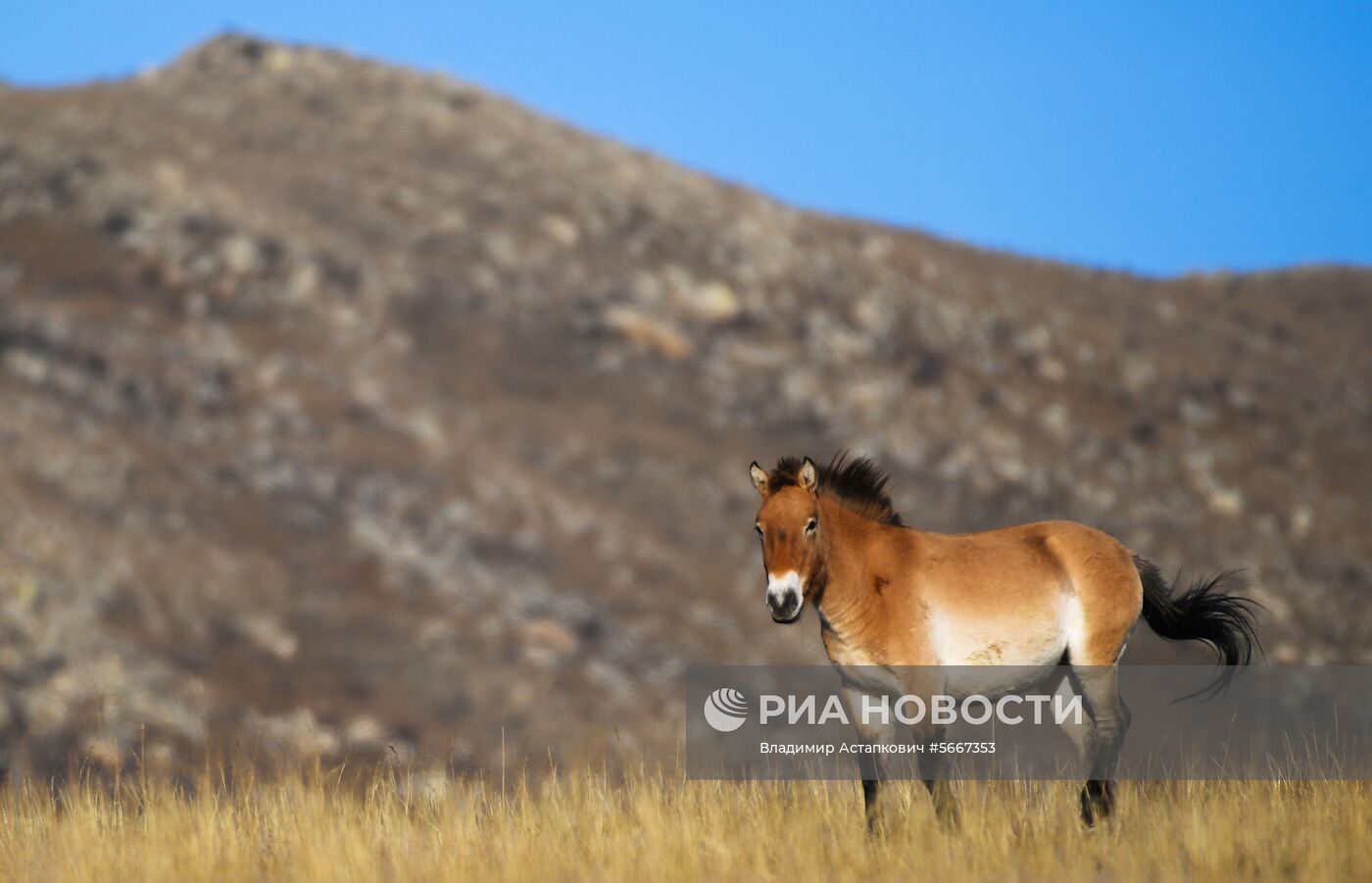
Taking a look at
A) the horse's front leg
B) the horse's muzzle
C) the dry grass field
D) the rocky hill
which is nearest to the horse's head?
the horse's muzzle

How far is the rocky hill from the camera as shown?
3384 centimetres

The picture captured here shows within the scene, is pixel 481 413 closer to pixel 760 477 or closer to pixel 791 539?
pixel 760 477

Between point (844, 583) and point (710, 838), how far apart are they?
179 cm

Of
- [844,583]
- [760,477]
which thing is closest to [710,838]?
[844,583]

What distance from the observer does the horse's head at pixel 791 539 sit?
848 cm

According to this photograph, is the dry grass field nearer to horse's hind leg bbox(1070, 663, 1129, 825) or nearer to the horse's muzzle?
horse's hind leg bbox(1070, 663, 1129, 825)

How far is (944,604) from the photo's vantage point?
29.6 ft

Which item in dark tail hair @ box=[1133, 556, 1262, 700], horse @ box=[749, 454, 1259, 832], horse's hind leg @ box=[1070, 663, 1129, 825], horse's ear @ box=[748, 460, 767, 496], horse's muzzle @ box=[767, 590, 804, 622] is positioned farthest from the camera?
dark tail hair @ box=[1133, 556, 1262, 700]

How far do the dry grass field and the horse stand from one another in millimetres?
468

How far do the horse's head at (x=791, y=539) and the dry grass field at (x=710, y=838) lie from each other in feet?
4.83

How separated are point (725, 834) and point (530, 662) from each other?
2767 cm

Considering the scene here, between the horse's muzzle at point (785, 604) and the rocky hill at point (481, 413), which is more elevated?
the rocky hill at point (481, 413)

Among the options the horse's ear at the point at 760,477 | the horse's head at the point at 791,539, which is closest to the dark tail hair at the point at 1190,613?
the horse's head at the point at 791,539

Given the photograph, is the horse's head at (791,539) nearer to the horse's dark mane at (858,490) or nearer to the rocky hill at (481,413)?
the horse's dark mane at (858,490)
